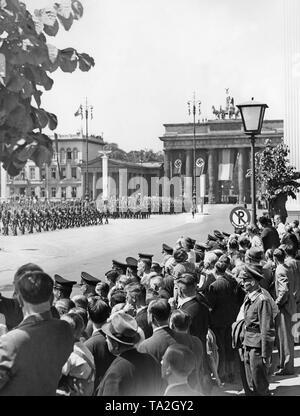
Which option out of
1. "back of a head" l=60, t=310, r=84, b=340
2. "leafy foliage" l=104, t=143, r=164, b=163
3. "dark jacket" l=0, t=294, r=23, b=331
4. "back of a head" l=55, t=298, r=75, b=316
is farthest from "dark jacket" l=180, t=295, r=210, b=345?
"leafy foliage" l=104, t=143, r=164, b=163

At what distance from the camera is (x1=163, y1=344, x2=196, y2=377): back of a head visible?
14.8 ft

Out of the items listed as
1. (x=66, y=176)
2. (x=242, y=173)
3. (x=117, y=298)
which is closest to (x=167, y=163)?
(x=242, y=173)

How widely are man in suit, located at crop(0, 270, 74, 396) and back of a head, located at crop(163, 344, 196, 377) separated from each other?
0.95 m

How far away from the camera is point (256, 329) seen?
6.77 m

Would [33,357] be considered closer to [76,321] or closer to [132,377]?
[132,377]

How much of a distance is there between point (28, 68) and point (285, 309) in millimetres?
5980

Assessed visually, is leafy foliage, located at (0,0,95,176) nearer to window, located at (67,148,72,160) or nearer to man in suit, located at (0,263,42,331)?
man in suit, located at (0,263,42,331)

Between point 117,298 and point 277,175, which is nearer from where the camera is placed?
point 117,298

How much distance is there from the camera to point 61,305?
609cm

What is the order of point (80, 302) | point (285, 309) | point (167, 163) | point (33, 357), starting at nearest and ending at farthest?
point (33, 357)
point (80, 302)
point (285, 309)
point (167, 163)

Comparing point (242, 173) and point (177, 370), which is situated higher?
point (242, 173)

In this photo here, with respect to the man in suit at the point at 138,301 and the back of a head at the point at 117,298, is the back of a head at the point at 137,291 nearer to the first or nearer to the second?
the man in suit at the point at 138,301

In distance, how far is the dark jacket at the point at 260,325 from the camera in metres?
6.59
